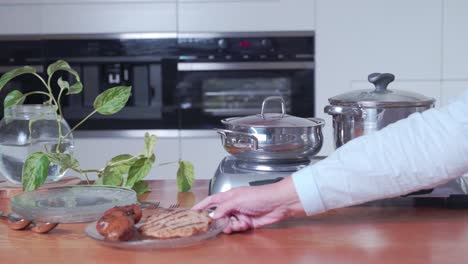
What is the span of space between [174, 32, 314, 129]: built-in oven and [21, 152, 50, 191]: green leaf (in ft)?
5.46

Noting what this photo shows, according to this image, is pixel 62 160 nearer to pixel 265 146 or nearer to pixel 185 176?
pixel 185 176

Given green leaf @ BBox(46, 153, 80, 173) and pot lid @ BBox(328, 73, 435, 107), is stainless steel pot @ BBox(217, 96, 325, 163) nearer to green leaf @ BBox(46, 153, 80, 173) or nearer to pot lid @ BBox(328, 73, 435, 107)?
pot lid @ BBox(328, 73, 435, 107)

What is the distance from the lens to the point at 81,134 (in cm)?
289

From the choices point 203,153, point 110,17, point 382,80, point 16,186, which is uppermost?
point 110,17

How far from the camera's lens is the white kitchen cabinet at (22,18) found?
286 cm

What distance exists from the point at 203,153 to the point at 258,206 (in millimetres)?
1714

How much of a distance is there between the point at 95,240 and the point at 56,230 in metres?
0.13

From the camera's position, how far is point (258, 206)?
1.12 m

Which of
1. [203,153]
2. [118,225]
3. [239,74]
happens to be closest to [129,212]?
[118,225]

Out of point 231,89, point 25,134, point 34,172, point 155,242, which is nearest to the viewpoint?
point 155,242

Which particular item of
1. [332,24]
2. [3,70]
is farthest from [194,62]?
[3,70]

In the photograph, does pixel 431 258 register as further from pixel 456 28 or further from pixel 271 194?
pixel 456 28

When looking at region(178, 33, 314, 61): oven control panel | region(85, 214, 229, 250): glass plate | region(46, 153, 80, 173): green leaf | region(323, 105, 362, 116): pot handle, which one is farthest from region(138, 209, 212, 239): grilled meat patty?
region(178, 33, 314, 61): oven control panel

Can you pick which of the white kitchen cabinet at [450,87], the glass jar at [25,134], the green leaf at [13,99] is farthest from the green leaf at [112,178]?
the white kitchen cabinet at [450,87]
